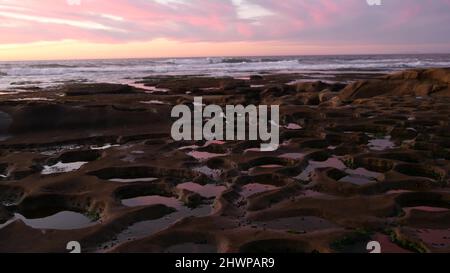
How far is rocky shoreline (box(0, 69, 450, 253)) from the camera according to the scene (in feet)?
21.4

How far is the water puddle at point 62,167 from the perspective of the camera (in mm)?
10422

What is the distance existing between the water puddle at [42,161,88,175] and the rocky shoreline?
0.03 m

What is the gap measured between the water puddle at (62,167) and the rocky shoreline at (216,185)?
26 millimetres

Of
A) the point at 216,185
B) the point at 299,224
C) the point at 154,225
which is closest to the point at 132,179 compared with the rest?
the point at 216,185

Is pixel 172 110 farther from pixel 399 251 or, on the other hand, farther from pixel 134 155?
pixel 399 251

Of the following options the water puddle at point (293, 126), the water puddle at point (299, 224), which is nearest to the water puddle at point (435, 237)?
the water puddle at point (299, 224)

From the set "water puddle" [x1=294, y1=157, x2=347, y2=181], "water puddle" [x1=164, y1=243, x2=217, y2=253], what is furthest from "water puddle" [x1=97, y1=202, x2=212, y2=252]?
"water puddle" [x1=294, y1=157, x2=347, y2=181]

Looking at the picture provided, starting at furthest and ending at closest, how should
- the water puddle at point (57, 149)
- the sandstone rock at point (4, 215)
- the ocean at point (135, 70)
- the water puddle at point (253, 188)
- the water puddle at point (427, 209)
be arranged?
1. the ocean at point (135, 70)
2. the water puddle at point (57, 149)
3. the water puddle at point (253, 188)
4. the water puddle at point (427, 209)
5. the sandstone rock at point (4, 215)

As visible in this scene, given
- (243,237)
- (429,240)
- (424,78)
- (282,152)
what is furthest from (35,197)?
(424,78)

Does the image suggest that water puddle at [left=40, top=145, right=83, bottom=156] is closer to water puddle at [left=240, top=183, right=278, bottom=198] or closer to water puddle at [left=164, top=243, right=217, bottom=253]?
water puddle at [left=240, top=183, right=278, bottom=198]

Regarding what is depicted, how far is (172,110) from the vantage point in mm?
17797

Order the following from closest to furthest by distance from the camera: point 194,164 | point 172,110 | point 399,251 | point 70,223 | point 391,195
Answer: point 399,251 < point 70,223 < point 391,195 < point 194,164 < point 172,110

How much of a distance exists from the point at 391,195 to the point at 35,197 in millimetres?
7005

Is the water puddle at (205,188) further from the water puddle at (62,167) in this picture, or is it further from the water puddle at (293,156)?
the water puddle at (62,167)
